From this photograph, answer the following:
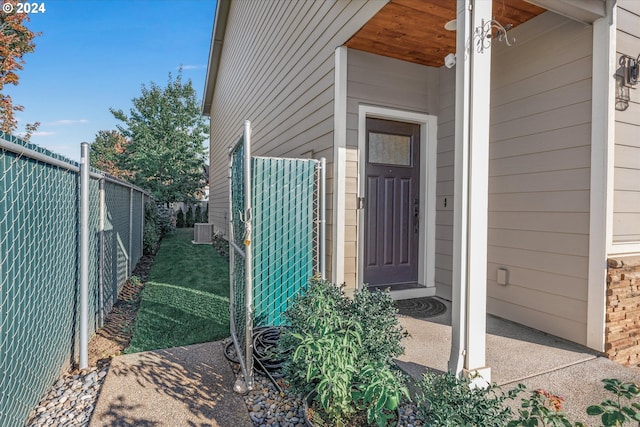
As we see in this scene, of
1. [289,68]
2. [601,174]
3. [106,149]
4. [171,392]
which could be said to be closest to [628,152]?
[601,174]

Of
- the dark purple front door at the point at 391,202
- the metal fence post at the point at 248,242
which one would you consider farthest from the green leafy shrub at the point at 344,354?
the dark purple front door at the point at 391,202

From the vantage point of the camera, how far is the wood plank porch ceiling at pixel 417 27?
8.80 feet

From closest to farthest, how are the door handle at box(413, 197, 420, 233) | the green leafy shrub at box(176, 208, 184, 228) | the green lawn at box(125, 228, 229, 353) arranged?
the green lawn at box(125, 228, 229, 353)
the door handle at box(413, 197, 420, 233)
the green leafy shrub at box(176, 208, 184, 228)

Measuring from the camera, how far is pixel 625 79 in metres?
2.59

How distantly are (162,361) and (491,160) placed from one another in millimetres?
3409

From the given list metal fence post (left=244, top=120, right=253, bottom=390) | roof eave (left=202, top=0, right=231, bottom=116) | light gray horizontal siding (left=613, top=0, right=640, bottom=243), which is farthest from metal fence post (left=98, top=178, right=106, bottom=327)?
roof eave (left=202, top=0, right=231, bottom=116)

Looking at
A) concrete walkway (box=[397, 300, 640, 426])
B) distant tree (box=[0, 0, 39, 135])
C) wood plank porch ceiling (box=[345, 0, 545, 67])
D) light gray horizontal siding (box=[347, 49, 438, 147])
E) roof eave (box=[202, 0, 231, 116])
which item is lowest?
concrete walkway (box=[397, 300, 640, 426])

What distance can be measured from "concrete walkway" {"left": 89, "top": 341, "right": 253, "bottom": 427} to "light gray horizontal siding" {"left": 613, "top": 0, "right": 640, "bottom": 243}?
119 inches

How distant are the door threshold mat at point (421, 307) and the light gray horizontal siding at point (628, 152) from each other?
5.26 ft

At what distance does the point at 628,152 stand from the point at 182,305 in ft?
14.6

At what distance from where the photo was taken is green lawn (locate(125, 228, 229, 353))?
299 cm

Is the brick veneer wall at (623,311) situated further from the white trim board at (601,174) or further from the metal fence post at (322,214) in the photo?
the metal fence post at (322,214)

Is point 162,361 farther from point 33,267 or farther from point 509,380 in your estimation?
point 509,380

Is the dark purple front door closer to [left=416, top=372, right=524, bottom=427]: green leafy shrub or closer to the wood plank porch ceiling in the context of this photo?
the wood plank porch ceiling
